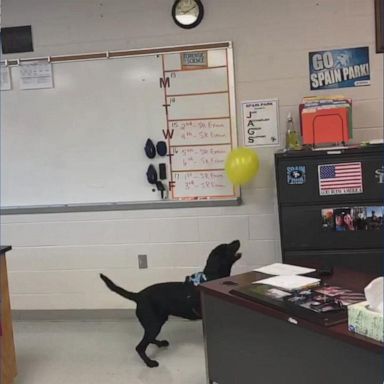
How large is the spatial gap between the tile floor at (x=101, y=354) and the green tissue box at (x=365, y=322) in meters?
1.51

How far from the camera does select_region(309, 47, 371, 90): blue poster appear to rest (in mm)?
3416

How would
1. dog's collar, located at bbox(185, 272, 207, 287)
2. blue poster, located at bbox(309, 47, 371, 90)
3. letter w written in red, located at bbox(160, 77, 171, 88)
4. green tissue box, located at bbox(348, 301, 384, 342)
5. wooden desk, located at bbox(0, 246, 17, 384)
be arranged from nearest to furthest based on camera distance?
green tissue box, located at bbox(348, 301, 384, 342) < wooden desk, located at bbox(0, 246, 17, 384) < dog's collar, located at bbox(185, 272, 207, 287) < blue poster, located at bbox(309, 47, 371, 90) < letter w written in red, located at bbox(160, 77, 171, 88)

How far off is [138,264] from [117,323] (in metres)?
0.48

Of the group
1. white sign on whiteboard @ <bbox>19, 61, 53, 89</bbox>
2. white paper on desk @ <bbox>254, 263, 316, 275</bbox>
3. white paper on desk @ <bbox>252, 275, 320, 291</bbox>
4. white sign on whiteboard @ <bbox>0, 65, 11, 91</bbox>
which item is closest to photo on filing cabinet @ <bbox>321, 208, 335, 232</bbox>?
white paper on desk @ <bbox>254, 263, 316, 275</bbox>

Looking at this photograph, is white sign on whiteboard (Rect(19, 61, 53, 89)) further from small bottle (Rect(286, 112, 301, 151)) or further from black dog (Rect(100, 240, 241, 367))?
small bottle (Rect(286, 112, 301, 151))

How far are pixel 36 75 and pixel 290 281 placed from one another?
2.67m

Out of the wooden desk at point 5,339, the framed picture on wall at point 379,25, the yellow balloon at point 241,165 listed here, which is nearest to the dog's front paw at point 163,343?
the wooden desk at point 5,339

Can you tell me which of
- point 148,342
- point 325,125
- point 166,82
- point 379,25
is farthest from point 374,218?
point 166,82

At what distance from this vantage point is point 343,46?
3422 millimetres

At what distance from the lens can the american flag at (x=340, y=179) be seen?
116 inches

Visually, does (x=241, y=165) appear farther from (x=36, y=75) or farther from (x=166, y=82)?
(x=36, y=75)

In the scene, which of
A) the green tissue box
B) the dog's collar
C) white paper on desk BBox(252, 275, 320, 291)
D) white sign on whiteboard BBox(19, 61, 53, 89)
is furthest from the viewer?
white sign on whiteboard BBox(19, 61, 53, 89)

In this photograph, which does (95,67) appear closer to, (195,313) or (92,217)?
(92,217)

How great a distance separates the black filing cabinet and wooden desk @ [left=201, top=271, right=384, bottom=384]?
78cm
